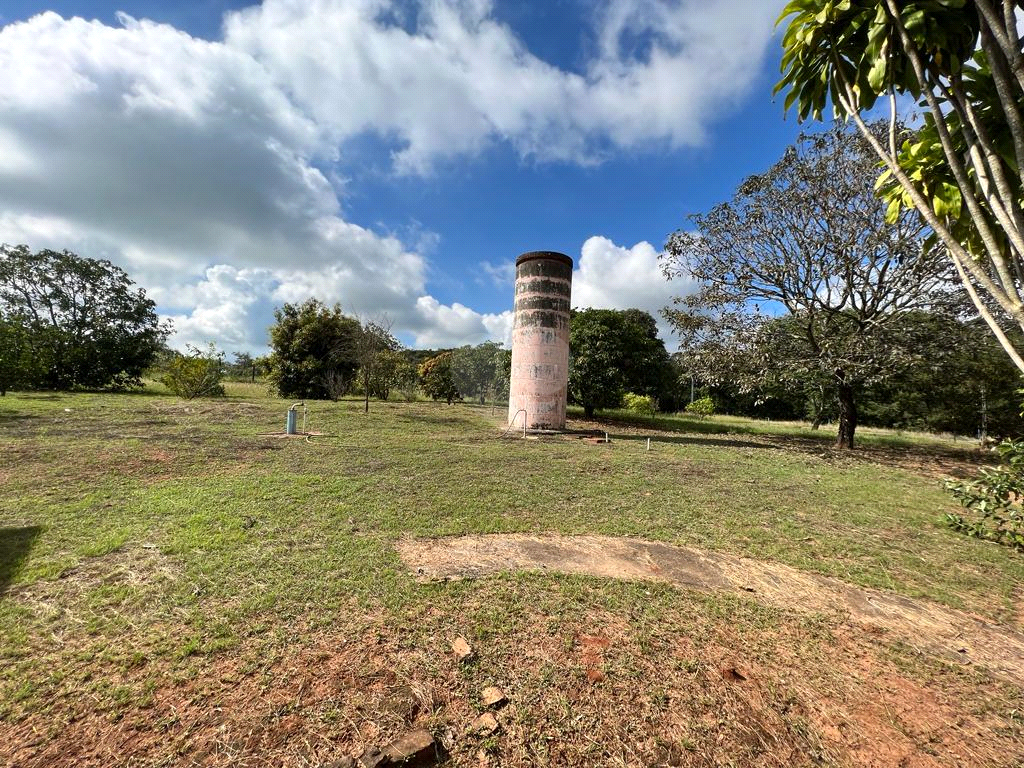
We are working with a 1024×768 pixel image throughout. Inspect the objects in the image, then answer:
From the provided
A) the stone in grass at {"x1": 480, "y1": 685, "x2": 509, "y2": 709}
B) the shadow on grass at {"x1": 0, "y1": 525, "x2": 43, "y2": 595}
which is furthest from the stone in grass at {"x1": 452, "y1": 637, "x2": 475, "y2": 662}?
the shadow on grass at {"x1": 0, "y1": 525, "x2": 43, "y2": 595}

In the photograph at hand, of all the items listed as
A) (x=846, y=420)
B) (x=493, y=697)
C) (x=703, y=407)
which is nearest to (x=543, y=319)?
(x=846, y=420)

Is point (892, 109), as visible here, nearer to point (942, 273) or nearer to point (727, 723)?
point (727, 723)

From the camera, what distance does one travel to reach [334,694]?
81.1 inches

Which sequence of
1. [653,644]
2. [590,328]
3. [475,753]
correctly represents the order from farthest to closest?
[590,328], [653,644], [475,753]

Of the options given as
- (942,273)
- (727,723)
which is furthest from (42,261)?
(942,273)

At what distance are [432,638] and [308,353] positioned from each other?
75.9 feet

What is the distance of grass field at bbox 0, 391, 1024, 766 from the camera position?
1885 mm

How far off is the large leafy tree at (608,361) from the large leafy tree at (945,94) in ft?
55.5

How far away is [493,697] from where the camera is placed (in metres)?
2.09

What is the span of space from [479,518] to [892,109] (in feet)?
15.4

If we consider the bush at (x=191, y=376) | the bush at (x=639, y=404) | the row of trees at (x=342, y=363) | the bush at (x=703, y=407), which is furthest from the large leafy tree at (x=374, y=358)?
the bush at (x=703, y=407)

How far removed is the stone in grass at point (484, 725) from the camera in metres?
1.90

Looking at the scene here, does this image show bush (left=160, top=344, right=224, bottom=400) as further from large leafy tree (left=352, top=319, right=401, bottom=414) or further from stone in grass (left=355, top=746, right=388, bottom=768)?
stone in grass (left=355, top=746, right=388, bottom=768)

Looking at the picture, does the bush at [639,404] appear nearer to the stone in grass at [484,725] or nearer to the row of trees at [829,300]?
the row of trees at [829,300]
